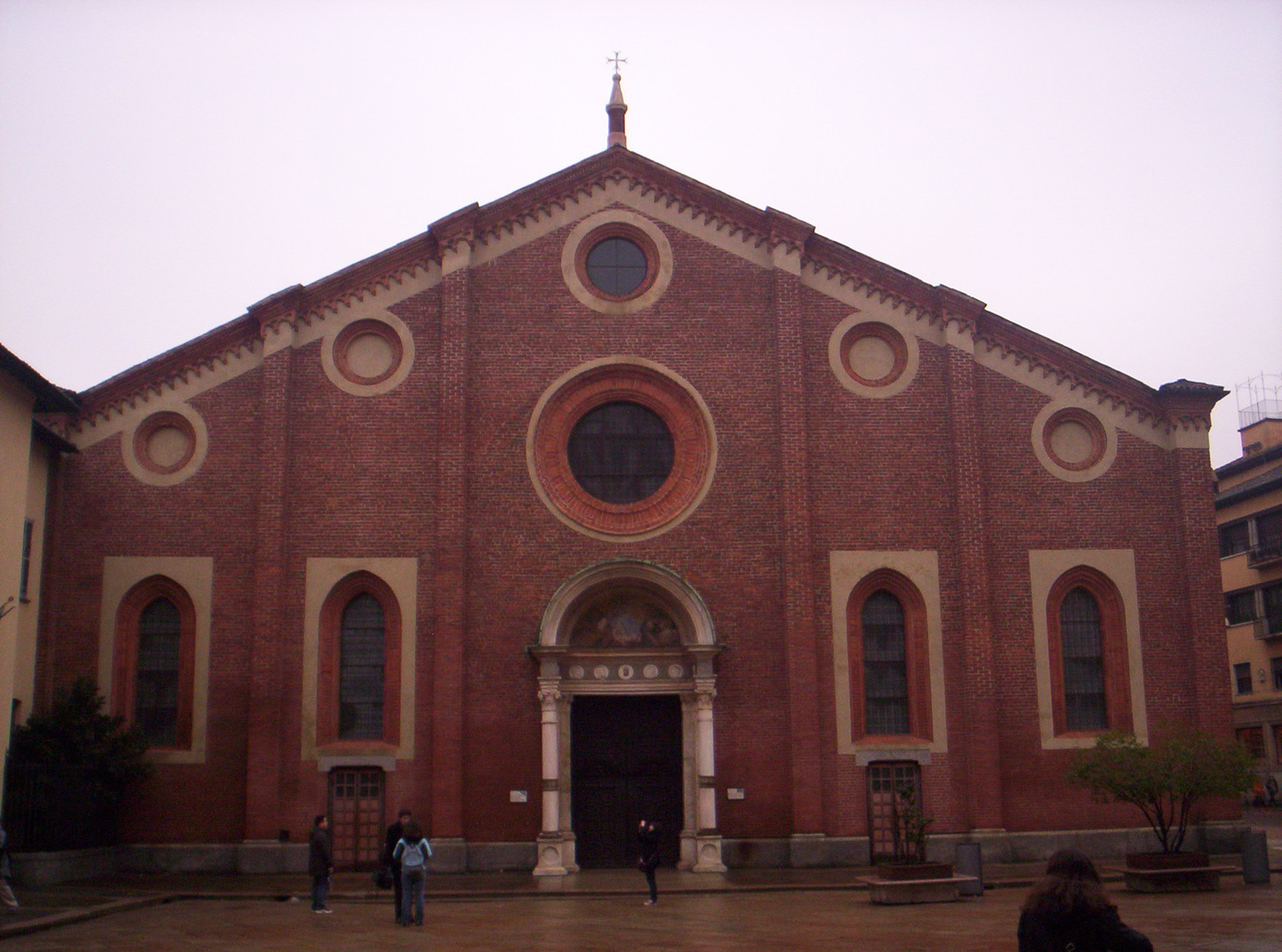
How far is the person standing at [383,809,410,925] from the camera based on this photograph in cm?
2008

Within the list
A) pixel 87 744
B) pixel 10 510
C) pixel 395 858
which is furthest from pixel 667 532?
pixel 10 510

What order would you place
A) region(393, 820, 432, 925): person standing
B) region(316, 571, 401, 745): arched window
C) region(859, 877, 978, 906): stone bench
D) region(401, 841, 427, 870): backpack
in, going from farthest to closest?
region(316, 571, 401, 745): arched window, region(859, 877, 978, 906): stone bench, region(401, 841, 427, 870): backpack, region(393, 820, 432, 925): person standing

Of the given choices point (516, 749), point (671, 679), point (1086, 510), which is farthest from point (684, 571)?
point (1086, 510)

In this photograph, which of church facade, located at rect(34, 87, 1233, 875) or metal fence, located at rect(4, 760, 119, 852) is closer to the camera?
metal fence, located at rect(4, 760, 119, 852)

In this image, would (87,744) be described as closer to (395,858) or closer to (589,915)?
(395,858)

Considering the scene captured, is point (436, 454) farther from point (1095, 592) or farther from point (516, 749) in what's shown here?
point (1095, 592)

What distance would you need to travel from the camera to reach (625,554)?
93.0 feet

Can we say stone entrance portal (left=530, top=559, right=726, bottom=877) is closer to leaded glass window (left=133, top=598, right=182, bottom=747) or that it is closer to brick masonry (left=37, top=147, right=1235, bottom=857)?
brick masonry (left=37, top=147, right=1235, bottom=857)

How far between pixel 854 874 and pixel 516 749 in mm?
6995

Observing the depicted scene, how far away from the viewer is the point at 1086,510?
96.1 feet

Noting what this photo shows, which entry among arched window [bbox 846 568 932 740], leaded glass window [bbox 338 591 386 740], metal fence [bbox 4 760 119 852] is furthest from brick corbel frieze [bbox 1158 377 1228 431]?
metal fence [bbox 4 760 119 852]

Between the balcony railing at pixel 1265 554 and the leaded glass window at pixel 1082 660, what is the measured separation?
24646 mm

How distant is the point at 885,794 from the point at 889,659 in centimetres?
278

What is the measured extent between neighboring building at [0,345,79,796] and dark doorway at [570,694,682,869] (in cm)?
1063
